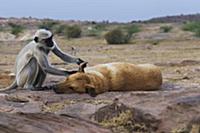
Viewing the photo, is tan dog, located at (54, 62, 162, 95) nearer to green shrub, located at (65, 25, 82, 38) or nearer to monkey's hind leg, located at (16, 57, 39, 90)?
monkey's hind leg, located at (16, 57, 39, 90)

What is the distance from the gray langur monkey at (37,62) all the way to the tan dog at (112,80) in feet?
1.98

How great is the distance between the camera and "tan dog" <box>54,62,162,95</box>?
11.5 metres

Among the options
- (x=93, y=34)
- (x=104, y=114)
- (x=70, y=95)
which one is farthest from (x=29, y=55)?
(x=93, y=34)

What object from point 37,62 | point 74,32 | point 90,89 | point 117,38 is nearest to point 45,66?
point 37,62

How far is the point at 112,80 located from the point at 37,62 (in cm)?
149

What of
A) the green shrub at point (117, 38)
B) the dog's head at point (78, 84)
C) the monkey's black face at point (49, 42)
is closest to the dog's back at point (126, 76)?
the dog's head at point (78, 84)

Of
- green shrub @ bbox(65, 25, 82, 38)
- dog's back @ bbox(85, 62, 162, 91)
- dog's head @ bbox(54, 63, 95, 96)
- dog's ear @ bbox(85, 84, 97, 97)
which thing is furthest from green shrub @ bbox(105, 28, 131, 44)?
dog's ear @ bbox(85, 84, 97, 97)

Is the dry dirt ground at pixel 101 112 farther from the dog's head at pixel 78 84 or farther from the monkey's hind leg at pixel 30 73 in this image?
the monkey's hind leg at pixel 30 73

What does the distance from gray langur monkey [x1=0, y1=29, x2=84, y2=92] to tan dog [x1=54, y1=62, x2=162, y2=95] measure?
603mm

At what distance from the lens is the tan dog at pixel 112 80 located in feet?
37.9

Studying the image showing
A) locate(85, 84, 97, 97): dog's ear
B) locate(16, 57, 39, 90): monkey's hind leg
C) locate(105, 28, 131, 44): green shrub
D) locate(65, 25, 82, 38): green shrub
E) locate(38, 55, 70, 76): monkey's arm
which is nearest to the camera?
locate(85, 84, 97, 97): dog's ear

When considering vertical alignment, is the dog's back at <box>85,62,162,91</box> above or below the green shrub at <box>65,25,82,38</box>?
above

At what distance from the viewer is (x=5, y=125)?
698cm

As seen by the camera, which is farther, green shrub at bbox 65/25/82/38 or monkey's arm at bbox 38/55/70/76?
green shrub at bbox 65/25/82/38
